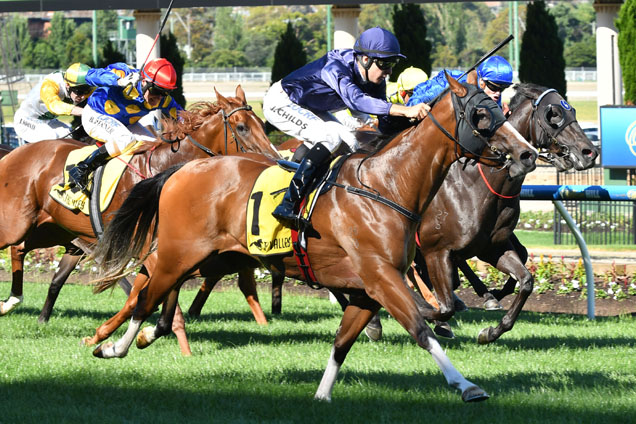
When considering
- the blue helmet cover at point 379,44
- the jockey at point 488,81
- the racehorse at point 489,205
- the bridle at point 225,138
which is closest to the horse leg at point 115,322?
the bridle at point 225,138

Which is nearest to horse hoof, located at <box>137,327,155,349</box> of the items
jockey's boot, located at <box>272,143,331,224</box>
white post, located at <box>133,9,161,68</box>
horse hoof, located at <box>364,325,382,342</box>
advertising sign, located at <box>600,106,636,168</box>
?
jockey's boot, located at <box>272,143,331,224</box>

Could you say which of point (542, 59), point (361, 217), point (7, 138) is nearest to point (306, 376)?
point (361, 217)

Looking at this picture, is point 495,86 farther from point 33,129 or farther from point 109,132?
point 33,129

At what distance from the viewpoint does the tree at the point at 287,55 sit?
20047 millimetres

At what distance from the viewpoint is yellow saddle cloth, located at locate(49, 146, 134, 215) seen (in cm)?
766

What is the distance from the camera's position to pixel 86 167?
7.66 meters

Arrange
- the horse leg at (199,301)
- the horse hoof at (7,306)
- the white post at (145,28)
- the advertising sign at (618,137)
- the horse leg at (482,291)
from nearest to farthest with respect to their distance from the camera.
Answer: the horse leg at (482,291) < the horse hoof at (7,306) < the horse leg at (199,301) < the advertising sign at (618,137) < the white post at (145,28)

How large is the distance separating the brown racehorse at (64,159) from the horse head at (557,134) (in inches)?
75.4

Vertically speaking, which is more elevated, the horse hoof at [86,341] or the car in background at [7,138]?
the car in background at [7,138]

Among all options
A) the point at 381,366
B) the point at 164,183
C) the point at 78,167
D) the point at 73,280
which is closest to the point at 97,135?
the point at 78,167

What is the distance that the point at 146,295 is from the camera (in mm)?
6012

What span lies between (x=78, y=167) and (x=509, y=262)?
3.32 meters

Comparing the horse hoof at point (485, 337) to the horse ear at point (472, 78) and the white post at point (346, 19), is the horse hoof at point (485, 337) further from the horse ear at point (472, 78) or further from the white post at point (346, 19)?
the white post at point (346, 19)

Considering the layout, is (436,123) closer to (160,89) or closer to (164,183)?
(164,183)
